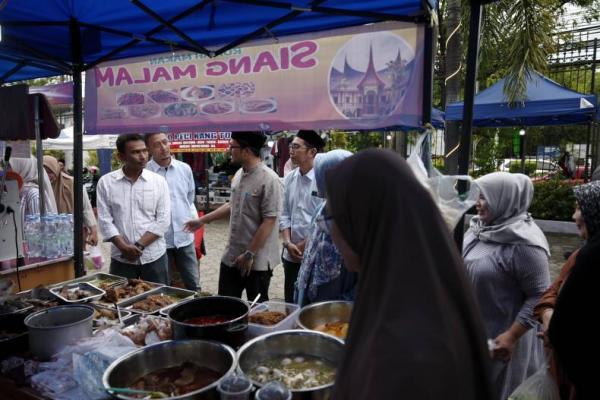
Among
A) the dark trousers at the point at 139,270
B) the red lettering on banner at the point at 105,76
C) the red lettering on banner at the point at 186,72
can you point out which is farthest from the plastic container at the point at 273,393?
the red lettering on banner at the point at 105,76

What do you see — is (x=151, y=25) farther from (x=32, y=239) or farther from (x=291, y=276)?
(x=291, y=276)

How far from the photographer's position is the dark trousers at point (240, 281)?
3.59 m

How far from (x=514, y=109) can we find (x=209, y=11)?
6751 millimetres

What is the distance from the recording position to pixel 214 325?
1.81 m

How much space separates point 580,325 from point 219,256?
21.8 feet

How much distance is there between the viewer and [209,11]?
2.67 m

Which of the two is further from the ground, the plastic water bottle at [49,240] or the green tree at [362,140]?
the green tree at [362,140]

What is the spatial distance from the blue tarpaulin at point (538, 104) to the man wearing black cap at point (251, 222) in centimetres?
440

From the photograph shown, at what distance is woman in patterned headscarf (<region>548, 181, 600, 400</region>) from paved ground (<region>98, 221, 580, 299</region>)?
4.32m

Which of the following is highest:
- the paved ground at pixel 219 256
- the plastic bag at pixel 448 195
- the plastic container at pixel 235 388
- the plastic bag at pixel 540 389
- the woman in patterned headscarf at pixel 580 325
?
the plastic bag at pixel 448 195

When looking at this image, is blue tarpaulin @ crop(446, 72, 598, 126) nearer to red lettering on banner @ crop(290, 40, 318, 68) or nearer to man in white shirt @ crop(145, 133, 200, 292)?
man in white shirt @ crop(145, 133, 200, 292)

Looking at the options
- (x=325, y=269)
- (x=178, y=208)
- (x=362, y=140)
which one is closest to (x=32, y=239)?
(x=178, y=208)

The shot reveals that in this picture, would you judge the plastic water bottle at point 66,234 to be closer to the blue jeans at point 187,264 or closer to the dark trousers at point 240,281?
the blue jeans at point 187,264

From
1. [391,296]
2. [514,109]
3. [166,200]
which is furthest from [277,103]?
[514,109]
